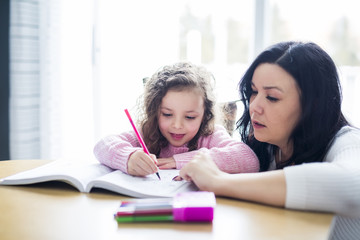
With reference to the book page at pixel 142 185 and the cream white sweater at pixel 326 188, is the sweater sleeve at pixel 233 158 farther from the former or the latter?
the cream white sweater at pixel 326 188

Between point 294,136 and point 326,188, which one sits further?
point 294,136

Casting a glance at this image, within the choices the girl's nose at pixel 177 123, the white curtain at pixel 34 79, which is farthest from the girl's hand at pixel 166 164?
the white curtain at pixel 34 79

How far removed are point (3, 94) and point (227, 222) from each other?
2.26m

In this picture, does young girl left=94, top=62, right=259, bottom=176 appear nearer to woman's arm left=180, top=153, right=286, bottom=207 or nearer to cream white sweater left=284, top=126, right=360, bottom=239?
woman's arm left=180, top=153, right=286, bottom=207

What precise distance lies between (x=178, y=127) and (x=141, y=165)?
0.27m

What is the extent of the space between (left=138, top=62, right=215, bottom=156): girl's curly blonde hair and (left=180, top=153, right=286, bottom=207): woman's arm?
0.45m

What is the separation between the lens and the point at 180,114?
1.25 meters

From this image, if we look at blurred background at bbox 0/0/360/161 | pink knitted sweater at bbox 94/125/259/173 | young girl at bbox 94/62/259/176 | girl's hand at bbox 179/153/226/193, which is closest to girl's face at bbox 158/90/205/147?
young girl at bbox 94/62/259/176

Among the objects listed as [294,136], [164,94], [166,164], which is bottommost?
[166,164]

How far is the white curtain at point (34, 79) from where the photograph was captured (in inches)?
97.5

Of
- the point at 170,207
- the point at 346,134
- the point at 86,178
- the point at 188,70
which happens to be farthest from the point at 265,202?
the point at 188,70

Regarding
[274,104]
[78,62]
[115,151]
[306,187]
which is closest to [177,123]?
[115,151]

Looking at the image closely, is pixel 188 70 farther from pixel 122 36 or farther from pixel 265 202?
pixel 122 36

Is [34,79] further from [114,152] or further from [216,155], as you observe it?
[216,155]
